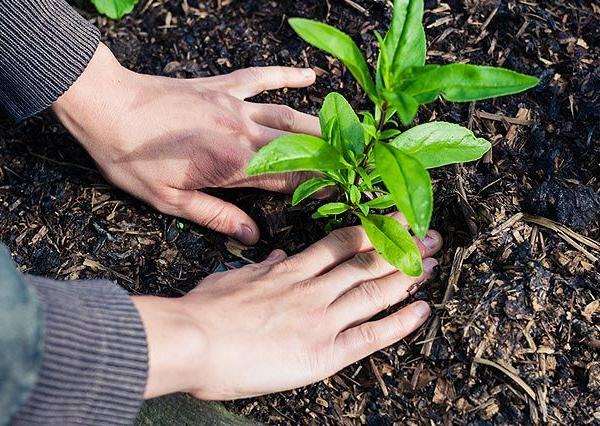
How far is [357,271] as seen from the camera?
1886mm

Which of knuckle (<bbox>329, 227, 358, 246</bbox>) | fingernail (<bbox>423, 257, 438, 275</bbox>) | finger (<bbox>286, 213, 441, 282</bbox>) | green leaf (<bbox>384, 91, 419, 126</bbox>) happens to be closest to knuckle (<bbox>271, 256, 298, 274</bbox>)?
finger (<bbox>286, 213, 441, 282</bbox>)

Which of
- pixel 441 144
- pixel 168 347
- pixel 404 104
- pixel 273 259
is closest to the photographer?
pixel 404 104

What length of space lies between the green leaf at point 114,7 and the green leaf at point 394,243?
3.82 feet

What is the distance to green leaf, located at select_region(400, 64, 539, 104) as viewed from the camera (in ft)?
4.71

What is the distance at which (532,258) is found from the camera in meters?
1.88

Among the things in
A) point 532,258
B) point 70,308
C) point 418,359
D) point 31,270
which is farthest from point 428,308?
point 31,270

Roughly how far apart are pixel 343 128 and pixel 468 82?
371mm

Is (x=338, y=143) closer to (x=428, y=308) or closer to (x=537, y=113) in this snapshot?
(x=428, y=308)

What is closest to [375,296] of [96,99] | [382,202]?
[382,202]

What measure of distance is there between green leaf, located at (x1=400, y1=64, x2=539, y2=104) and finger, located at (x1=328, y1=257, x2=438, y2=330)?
549mm

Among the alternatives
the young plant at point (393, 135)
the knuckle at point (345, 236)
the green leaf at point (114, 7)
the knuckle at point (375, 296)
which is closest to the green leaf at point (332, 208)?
the young plant at point (393, 135)

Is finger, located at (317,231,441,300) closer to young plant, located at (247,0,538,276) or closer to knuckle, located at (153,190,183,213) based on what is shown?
young plant, located at (247,0,538,276)

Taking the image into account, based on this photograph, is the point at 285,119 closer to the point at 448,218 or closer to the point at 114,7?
the point at 448,218

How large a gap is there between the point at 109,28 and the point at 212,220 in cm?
87
